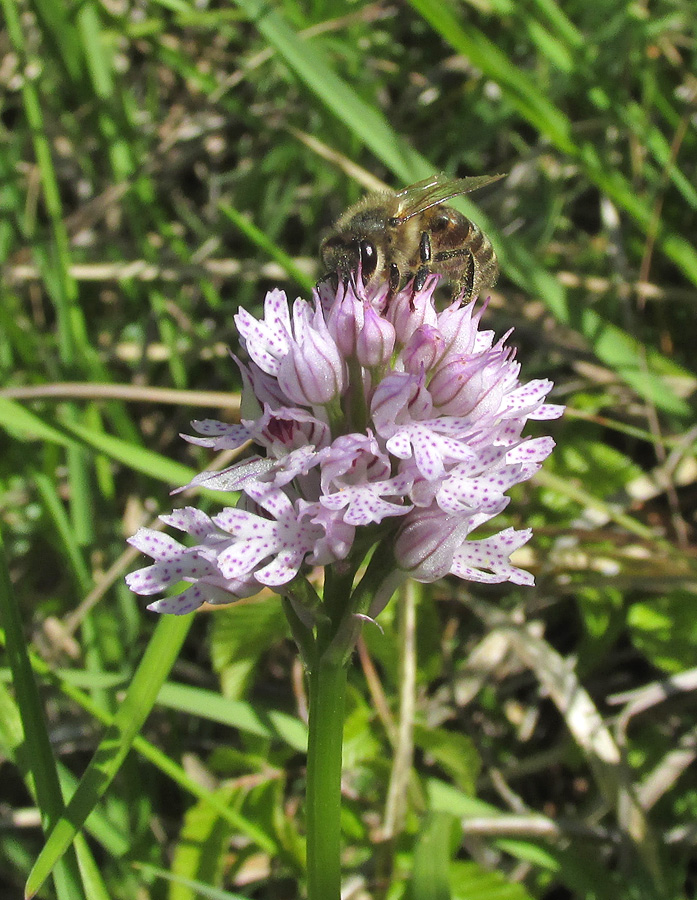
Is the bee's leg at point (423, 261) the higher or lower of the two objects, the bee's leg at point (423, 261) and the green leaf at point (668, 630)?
the higher

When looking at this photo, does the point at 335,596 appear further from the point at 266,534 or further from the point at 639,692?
the point at 639,692

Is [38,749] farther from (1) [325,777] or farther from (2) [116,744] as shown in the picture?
(1) [325,777]

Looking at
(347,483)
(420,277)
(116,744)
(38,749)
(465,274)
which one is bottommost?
(116,744)

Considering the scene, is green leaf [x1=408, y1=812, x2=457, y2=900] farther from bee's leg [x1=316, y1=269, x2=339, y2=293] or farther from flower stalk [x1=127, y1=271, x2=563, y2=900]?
bee's leg [x1=316, y1=269, x2=339, y2=293]

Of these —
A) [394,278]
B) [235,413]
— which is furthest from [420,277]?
[235,413]

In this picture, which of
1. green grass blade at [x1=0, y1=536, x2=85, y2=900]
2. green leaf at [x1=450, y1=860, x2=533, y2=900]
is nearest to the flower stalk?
green grass blade at [x1=0, y1=536, x2=85, y2=900]

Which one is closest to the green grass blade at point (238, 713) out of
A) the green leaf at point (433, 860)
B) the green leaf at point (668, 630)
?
the green leaf at point (433, 860)

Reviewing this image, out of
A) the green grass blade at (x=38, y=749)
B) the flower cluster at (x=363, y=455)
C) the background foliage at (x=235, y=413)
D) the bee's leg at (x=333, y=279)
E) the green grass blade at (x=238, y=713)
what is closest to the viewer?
the flower cluster at (x=363, y=455)

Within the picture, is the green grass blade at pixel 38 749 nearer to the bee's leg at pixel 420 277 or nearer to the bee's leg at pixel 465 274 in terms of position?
the bee's leg at pixel 420 277
